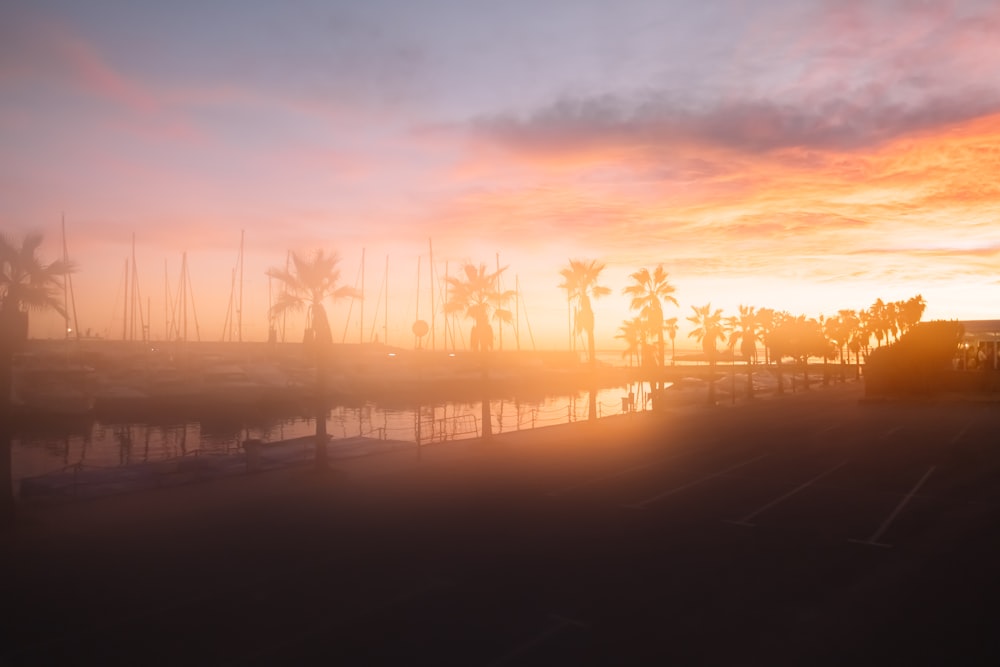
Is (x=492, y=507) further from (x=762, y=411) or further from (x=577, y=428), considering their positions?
(x=762, y=411)

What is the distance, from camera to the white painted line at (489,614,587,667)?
959cm

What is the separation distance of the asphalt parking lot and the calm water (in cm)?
1322

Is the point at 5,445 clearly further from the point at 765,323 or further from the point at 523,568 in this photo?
the point at 765,323

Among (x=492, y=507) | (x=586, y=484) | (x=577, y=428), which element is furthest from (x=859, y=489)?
(x=577, y=428)

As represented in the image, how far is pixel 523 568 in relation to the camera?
531 inches

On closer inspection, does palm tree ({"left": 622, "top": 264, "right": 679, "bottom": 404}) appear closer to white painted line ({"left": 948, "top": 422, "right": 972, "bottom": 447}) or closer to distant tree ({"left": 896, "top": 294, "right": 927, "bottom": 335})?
white painted line ({"left": 948, "top": 422, "right": 972, "bottom": 447})

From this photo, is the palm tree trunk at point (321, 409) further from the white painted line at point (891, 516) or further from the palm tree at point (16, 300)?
the white painted line at point (891, 516)

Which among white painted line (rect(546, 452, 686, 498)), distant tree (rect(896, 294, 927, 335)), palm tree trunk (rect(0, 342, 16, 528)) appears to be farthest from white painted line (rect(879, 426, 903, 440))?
distant tree (rect(896, 294, 927, 335))

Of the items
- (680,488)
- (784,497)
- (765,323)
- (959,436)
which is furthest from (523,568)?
(765,323)

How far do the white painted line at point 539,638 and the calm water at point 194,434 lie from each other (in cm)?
2192

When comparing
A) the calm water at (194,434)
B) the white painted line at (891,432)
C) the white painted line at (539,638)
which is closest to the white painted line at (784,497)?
the white painted line at (539,638)

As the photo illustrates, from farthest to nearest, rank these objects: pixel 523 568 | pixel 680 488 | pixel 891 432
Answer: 1. pixel 891 432
2. pixel 680 488
3. pixel 523 568

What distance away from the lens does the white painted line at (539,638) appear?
9594 millimetres

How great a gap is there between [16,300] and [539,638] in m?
17.9
